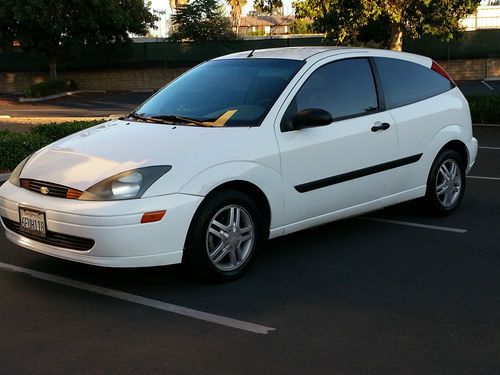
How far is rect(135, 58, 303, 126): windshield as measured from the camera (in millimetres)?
5215

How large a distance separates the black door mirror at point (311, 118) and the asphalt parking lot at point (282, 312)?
112cm

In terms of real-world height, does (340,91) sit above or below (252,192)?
above

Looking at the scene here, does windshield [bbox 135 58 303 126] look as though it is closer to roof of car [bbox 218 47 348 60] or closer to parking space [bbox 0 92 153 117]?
roof of car [bbox 218 47 348 60]

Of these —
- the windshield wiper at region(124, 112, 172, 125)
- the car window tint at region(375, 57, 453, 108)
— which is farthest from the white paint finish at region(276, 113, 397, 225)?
the windshield wiper at region(124, 112, 172, 125)

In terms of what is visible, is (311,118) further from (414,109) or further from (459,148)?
(459,148)

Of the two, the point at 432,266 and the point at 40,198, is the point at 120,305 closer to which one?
the point at 40,198

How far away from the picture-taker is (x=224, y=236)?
4.75 meters

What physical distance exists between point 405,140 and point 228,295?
2453 millimetres

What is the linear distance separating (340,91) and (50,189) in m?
2.56

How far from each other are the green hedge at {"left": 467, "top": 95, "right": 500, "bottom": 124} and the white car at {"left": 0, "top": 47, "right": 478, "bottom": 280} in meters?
7.35

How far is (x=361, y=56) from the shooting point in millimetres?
6000

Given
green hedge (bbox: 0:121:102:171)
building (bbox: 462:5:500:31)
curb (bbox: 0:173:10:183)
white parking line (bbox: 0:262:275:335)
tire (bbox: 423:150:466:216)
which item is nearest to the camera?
white parking line (bbox: 0:262:275:335)

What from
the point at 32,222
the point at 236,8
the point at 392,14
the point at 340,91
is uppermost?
the point at 236,8

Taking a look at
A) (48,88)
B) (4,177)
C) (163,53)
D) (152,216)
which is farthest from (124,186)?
(163,53)
